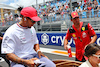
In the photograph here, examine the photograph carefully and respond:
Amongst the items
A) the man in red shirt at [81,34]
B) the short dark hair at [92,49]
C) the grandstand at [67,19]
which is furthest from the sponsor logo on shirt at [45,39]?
the short dark hair at [92,49]

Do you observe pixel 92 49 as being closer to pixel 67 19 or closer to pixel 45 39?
pixel 67 19

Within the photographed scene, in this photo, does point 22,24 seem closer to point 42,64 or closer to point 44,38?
point 42,64

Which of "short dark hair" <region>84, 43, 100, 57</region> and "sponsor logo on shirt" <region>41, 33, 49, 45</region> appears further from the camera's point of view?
"sponsor logo on shirt" <region>41, 33, 49, 45</region>

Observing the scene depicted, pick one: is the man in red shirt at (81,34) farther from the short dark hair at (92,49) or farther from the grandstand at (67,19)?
the grandstand at (67,19)

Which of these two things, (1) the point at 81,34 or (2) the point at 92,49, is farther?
(1) the point at 81,34

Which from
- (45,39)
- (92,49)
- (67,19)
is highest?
(67,19)

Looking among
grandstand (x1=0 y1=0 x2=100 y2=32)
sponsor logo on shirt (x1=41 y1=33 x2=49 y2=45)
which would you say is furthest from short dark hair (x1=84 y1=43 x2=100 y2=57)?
sponsor logo on shirt (x1=41 y1=33 x2=49 y2=45)

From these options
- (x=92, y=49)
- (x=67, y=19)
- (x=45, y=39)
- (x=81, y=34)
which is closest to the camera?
(x=92, y=49)

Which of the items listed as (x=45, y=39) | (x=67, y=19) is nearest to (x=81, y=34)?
(x=67, y=19)

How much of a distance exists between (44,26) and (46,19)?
749mm

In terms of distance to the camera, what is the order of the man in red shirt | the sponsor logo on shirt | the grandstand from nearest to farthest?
1. the man in red shirt
2. the grandstand
3. the sponsor logo on shirt

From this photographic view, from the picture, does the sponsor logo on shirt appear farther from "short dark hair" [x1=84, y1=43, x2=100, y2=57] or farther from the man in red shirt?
"short dark hair" [x1=84, y1=43, x2=100, y2=57]

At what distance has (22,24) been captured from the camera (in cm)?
198

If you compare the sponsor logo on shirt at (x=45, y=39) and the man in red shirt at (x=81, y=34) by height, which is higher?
the man in red shirt at (x=81, y=34)
